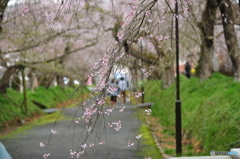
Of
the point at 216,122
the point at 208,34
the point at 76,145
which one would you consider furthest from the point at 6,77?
the point at 216,122

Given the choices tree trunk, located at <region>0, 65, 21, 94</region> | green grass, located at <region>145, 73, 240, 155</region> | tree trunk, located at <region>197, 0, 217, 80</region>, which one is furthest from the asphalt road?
tree trunk, located at <region>0, 65, 21, 94</region>

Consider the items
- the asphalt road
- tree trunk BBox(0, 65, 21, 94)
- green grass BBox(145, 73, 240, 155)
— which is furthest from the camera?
tree trunk BBox(0, 65, 21, 94)

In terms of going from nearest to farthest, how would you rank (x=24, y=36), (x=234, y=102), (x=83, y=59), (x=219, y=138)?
(x=219, y=138) < (x=234, y=102) < (x=24, y=36) < (x=83, y=59)

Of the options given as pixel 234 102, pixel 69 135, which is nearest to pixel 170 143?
pixel 234 102

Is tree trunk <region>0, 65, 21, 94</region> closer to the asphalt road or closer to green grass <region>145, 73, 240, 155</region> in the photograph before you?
the asphalt road

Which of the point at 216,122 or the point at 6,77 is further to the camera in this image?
the point at 6,77

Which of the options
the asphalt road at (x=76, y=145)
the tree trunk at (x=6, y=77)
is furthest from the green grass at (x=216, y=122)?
the tree trunk at (x=6, y=77)

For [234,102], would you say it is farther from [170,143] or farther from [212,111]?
[170,143]

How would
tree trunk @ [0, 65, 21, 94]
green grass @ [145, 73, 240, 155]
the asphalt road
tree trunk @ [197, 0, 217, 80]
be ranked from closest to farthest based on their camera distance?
green grass @ [145, 73, 240, 155] → the asphalt road → tree trunk @ [197, 0, 217, 80] → tree trunk @ [0, 65, 21, 94]

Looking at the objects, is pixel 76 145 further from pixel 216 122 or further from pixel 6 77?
pixel 6 77

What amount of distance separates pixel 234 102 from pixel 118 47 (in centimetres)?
428

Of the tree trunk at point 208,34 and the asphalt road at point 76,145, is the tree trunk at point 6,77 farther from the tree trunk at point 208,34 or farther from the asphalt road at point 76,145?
the tree trunk at point 208,34

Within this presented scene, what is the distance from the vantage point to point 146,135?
1177cm

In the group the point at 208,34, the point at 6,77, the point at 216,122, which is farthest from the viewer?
the point at 6,77
